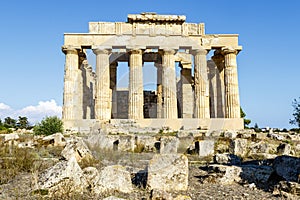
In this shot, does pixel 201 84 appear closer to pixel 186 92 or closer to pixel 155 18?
pixel 186 92

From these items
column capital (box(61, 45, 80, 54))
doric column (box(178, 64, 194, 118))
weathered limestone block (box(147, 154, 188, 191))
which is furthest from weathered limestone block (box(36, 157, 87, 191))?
doric column (box(178, 64, 194, 118))

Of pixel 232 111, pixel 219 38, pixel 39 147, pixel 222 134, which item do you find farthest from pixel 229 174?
pixel 219 38

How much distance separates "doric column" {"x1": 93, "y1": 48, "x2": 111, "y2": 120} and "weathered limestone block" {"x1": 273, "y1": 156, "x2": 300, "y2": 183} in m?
20.2

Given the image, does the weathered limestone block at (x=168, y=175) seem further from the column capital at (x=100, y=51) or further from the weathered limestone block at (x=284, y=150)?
the column capital at (x=100, y=51)

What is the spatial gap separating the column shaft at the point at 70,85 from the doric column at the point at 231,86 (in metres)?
13.0

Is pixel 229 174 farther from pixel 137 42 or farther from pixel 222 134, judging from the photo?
pixel 137 42

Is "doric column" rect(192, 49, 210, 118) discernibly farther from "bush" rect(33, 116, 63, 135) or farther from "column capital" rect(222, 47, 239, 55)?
"bush" rect(33, 116, 63, 135)

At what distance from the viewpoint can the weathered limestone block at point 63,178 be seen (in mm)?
5262

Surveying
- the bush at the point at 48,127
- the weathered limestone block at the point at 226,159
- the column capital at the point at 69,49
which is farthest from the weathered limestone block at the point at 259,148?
the column capital at the point at 69,49

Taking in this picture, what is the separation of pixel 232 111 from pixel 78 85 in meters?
13.7

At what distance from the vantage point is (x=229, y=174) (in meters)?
6.53

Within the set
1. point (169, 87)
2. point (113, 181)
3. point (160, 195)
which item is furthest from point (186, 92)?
point (160, 195)

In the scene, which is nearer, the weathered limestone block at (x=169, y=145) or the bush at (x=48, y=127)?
the weathered limestone block at (x=169, y=145)

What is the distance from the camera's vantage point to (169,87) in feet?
85.1
